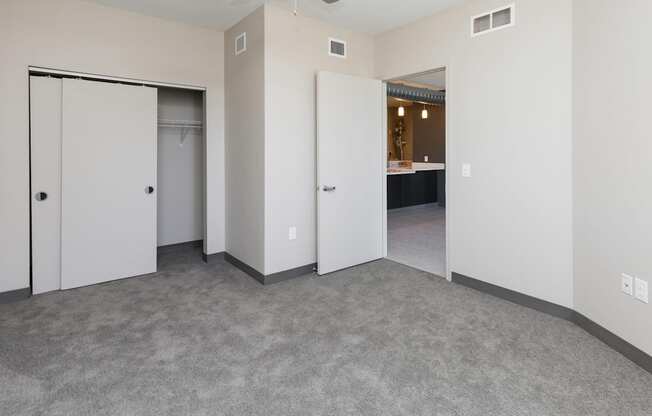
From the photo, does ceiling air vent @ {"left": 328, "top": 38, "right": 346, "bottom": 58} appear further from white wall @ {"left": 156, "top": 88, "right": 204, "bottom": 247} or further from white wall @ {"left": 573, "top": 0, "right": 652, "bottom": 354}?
white wall @ {"left": 573, "top": 0, "right": 652, "bottom": 354}

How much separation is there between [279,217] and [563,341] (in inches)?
100

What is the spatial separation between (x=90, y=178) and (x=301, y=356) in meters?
2.72

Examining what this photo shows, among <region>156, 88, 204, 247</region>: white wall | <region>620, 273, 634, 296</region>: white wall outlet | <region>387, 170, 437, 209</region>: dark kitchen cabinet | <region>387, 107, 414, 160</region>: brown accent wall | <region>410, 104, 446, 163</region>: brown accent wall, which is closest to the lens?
<region>620, 273, 634, 296</region>: white wall outlet

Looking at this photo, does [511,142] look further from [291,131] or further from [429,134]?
[429,134]

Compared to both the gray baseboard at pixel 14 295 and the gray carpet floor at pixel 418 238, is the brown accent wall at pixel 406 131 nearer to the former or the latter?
the gray carpet floor at pixel 418 238

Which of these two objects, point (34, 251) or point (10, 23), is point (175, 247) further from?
point (10, 23)

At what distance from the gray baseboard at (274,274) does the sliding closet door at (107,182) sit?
3.07ft

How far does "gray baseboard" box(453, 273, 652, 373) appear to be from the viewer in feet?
7.31

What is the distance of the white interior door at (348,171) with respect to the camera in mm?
3930

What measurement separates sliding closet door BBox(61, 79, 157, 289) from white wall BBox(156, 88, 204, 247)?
0.81 meters

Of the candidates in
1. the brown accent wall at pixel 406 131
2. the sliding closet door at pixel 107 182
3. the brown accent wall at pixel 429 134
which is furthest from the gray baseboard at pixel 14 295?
the brown accent wall at pixel 406 131

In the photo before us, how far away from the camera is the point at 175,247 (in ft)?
16.2

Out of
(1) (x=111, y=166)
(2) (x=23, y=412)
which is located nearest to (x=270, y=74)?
(1) (x=111, y=166)

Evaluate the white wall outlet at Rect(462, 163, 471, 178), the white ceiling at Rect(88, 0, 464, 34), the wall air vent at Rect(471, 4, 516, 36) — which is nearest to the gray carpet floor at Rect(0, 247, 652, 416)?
the white wall outlet at Rect(462, 163, 471, 178)
